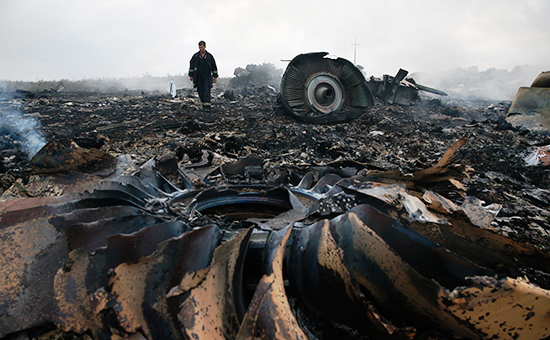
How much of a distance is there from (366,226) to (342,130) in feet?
20.0

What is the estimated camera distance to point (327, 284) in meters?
1.19

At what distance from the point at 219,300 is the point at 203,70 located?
340 inches

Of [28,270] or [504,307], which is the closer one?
[504,307]

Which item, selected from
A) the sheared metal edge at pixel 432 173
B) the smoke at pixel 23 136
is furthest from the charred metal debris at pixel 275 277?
the smoke at pixel 23 136

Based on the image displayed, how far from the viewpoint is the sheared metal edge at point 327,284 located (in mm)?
1110

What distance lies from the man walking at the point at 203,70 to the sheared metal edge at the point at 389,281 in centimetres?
831

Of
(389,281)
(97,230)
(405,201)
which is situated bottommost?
(389,281)

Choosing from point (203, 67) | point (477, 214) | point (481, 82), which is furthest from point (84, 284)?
point (481, 82)

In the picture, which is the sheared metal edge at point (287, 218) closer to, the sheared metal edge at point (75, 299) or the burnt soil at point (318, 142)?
the sheared metal edge at point (75, 299)

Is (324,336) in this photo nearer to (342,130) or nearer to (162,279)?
(162,279)

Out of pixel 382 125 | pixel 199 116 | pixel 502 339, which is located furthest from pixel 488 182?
pixel 199 116

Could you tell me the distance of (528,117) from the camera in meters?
7.23

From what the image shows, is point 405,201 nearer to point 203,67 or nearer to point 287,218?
point 287,218

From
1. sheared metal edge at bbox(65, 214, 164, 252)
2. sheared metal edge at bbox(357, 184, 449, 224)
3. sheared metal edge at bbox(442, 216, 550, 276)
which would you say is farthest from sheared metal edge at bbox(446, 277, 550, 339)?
sheared metal edge at bbox(65, 214, 164, 252)
